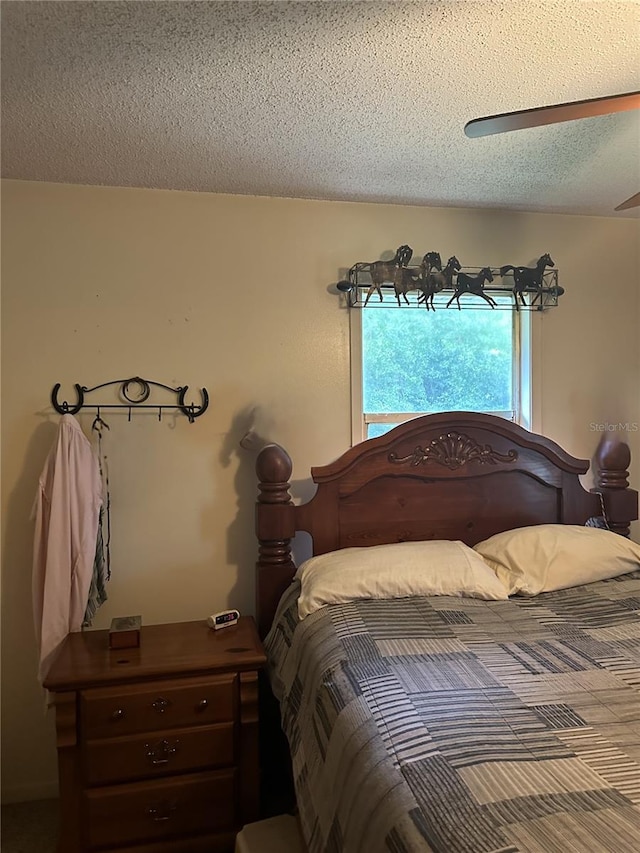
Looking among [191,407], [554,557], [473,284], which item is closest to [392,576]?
[554,557]

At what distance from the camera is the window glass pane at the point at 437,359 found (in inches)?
105

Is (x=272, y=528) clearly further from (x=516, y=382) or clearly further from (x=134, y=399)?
(x=516, y=382)

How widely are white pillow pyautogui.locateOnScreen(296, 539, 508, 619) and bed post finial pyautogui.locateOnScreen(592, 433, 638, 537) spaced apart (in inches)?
32.5

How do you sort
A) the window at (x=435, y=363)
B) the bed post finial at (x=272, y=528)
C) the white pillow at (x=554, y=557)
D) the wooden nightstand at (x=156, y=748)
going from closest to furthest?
the wooden nightstand at (x=156, y=748) < the white pillow at (x=554, y=557) < the bed post finial at (x=272, y=528) < the window at (x=435, y=363)

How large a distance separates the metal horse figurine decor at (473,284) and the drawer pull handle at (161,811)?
2190 mm

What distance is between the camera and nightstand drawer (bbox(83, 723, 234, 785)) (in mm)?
1915

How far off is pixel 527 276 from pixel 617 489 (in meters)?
1.04

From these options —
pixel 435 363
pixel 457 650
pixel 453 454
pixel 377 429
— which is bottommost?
pixel 457 650

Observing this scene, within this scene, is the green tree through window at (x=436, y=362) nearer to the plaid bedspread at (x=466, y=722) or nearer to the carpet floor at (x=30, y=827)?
the plaid bedspread at (x=466, y=722)

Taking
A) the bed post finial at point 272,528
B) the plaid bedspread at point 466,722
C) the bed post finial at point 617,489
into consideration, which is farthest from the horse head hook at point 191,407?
the bed post finial at point 617,489

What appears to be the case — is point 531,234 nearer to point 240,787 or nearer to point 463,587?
point 463,587

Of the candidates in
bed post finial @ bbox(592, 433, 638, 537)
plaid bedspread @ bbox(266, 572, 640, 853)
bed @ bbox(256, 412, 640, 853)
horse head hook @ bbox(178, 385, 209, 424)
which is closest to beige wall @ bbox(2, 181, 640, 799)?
horse head hook @ bbox(178, 385, 209, 424)

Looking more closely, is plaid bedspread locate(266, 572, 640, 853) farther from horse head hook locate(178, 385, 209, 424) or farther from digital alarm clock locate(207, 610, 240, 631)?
horse head hook locate(178, 385, 209, 424)

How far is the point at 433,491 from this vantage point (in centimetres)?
253
